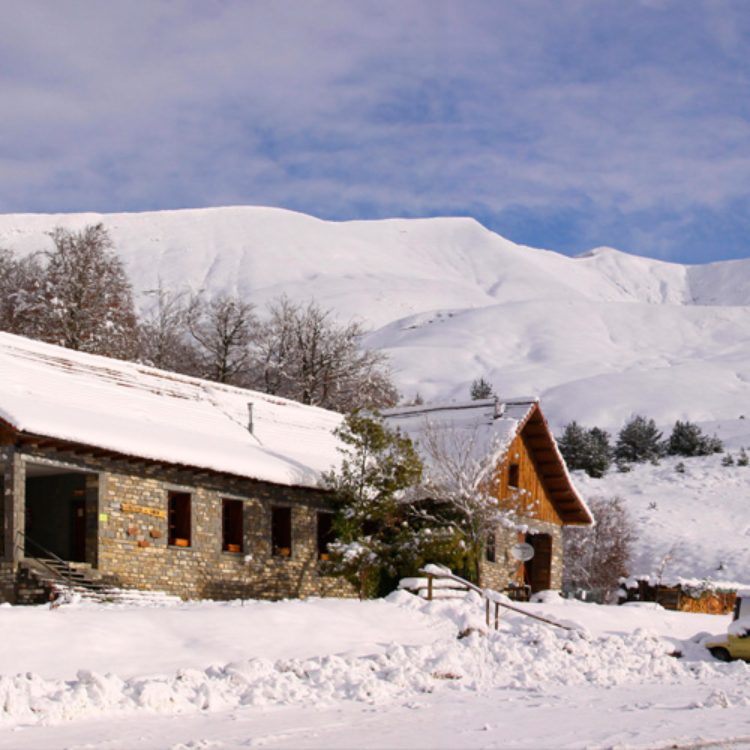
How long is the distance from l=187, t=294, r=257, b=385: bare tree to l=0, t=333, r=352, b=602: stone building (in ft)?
82.1

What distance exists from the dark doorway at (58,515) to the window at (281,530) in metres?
5.50

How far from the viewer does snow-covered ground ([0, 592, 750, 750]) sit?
13.5 m

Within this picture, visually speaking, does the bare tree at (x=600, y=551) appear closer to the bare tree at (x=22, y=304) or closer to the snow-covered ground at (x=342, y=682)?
the bare tree at (x=22, y=304)

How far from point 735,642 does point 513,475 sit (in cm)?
1469

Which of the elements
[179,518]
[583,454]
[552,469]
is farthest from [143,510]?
[583,454]

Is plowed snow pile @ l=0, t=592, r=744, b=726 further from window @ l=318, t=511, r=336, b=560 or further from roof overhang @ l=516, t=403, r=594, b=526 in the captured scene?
roof overhang @ l=516, t=403, r=594, b=526

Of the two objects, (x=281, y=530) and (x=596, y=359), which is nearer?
(x=281, y=530)

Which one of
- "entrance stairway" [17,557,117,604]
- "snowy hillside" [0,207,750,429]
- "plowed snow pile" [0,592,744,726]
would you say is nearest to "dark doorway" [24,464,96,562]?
"entrance stairway" [17,557,117,604]

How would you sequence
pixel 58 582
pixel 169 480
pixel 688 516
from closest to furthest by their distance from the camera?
pixel 58 582
pixel 169 480
pixel 688 516

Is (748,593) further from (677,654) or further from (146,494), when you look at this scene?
(146,494)

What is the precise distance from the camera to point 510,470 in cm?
3944

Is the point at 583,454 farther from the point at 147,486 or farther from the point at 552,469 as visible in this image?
the point at 147,486

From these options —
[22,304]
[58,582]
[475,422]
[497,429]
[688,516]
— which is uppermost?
[22,304]

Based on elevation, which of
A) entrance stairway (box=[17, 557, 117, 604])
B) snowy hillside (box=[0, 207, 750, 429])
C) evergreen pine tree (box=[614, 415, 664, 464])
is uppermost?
snowy hillside (box=[0, 207, 750, 429])
